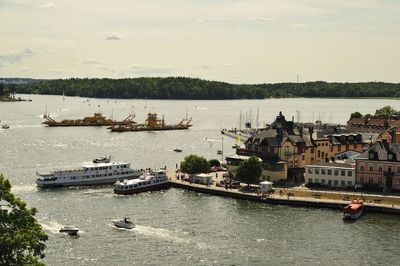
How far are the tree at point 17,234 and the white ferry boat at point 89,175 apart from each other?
53695 mm

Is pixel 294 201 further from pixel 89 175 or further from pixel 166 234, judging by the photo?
pixel 89 175

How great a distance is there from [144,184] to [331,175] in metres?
22.5

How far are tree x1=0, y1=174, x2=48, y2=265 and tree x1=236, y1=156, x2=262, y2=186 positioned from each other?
1945 inches

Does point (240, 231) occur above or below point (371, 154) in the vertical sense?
below

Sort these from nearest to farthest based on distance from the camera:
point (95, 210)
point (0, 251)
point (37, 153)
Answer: point (0, 251) → point (95, 210) → point (37, 153)

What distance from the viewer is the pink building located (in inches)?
3044

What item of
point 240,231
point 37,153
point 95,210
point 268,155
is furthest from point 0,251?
point 37,153

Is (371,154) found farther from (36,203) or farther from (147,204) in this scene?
(36,203)

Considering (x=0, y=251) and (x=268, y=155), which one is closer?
(x=0, y=251)

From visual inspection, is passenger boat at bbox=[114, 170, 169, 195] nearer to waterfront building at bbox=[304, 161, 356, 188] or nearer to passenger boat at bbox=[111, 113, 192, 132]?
waterfront building at bbox=[304, 161, 356, 188]

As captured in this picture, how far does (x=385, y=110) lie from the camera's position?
18050 centimetres

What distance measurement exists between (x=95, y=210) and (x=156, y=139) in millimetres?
88062

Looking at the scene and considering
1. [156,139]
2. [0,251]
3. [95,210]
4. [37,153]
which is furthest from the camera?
[156,139]

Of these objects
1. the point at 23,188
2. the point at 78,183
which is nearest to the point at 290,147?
the point at 78,183
